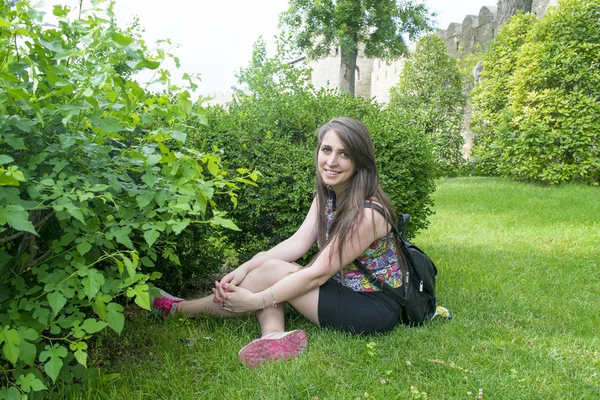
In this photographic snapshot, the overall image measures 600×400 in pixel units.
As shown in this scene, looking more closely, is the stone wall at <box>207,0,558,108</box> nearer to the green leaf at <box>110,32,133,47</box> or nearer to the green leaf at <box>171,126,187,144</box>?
the green leaf at <box>171,126,187,144</box>

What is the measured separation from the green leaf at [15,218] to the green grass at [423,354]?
1.16m

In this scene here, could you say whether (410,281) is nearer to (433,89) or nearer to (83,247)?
(83,247)

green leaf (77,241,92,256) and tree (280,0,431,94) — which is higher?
tree (280,0,431,94)

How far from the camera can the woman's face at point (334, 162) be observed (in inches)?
113

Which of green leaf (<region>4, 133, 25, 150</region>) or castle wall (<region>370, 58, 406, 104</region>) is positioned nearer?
green leaf (<region>4, 133, 25, 150</region>)

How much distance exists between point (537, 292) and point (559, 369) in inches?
59.8

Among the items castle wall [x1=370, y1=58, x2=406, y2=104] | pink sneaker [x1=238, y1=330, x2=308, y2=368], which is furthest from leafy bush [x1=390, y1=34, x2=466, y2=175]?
pink sneaker [x1=238, y1=330, x2=308, y2=368]

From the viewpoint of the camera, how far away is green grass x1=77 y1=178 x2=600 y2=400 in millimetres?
2301

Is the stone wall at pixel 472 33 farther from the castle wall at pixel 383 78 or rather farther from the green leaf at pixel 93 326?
the green leaf at pixel 93 326

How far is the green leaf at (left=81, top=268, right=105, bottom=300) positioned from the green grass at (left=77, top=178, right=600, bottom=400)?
78 cm

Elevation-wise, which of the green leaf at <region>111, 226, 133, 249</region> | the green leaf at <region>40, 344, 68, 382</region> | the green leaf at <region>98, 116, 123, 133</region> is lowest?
the green leaf at <region>40, 344, 68, 382</region>

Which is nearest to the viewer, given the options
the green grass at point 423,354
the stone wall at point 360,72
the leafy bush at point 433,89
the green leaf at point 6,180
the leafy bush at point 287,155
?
the green leaf at point 6,180

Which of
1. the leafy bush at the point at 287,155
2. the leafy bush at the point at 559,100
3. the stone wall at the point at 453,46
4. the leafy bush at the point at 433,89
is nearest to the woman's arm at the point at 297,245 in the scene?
the leafy bush at the point at 287,155

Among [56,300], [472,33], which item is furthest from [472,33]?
[56,300]
